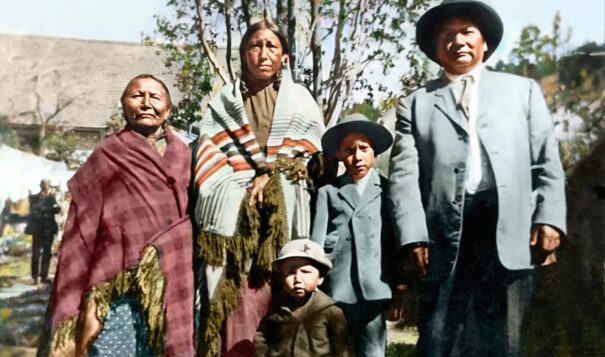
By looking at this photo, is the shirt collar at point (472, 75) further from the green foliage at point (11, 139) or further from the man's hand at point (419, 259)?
the green foliage at point (11, 139)

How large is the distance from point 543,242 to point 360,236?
0.94 m

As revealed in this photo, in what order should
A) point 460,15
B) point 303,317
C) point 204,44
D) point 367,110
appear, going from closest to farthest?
1. point 303,317
2. point 460,15
3. point 367,110
4. point 204,44

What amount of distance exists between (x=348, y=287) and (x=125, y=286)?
1148 millimetres

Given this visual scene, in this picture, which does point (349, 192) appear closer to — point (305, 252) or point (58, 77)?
point (305, 252)

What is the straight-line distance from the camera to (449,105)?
4.76 meters

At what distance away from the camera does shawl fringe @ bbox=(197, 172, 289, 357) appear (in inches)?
184

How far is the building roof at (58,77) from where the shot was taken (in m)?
5.07

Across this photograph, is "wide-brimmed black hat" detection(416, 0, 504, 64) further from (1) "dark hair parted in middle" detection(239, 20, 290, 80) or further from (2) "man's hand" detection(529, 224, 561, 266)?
(2) "man's hand" detection(529, 224, 561, 266)

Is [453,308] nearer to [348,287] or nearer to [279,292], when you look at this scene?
[348,287]

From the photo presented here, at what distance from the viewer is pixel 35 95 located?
5.13 m

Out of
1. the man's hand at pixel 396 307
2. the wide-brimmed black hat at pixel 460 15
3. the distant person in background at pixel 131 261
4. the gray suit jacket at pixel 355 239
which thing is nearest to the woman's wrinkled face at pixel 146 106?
the distant person in background at pixel 131 261

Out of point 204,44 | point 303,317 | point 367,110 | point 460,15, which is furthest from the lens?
point 204,44

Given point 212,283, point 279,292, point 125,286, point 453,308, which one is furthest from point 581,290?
point 125,286

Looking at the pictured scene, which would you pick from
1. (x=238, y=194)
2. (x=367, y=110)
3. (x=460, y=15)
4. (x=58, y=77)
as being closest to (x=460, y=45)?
(x=460, y=15)
